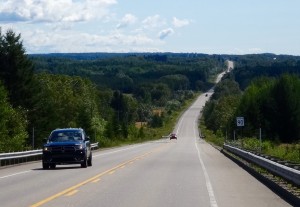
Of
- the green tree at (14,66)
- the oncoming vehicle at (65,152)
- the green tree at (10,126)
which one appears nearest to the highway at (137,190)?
the oncoming vehicle at (65,152)

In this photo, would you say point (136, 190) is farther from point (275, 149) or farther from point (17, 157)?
point (275, 149)

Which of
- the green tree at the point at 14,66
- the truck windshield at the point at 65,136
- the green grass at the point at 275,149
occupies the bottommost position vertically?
the green grass at the point at 275,149

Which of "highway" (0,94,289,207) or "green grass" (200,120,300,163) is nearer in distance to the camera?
"highway" (0,94,289,207)

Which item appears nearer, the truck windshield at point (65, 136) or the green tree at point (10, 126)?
the truck windshield at point (65, 136)

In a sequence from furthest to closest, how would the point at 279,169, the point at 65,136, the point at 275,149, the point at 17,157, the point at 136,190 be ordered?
the point at 275,149, the point at 17,157, the point at 65,136, the point at 279,169, the point at 136,190

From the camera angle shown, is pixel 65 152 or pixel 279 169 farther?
pixel 65 152

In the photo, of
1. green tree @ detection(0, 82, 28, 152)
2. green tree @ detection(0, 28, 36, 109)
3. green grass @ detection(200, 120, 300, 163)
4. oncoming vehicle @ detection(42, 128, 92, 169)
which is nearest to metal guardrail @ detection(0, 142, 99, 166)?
oncoming vehicle @ detection(42, 128, 92, 169)

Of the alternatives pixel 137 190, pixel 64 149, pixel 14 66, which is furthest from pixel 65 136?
pixel 14 66

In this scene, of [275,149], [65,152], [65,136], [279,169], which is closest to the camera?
[279,169]

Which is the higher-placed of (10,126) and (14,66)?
(14,66)

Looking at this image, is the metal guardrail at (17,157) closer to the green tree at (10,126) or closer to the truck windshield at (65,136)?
the truck windshield at (65,136)

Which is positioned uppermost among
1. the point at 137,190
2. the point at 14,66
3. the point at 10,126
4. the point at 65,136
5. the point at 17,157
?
the point at 14,66

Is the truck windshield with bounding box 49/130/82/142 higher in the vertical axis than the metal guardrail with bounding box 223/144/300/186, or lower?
higher

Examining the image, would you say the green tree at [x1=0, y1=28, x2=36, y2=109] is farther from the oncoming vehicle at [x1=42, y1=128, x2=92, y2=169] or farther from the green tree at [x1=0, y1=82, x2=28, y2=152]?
the oncoming vehicle at [x1=42, y1=128, x2=92, y2=169]
